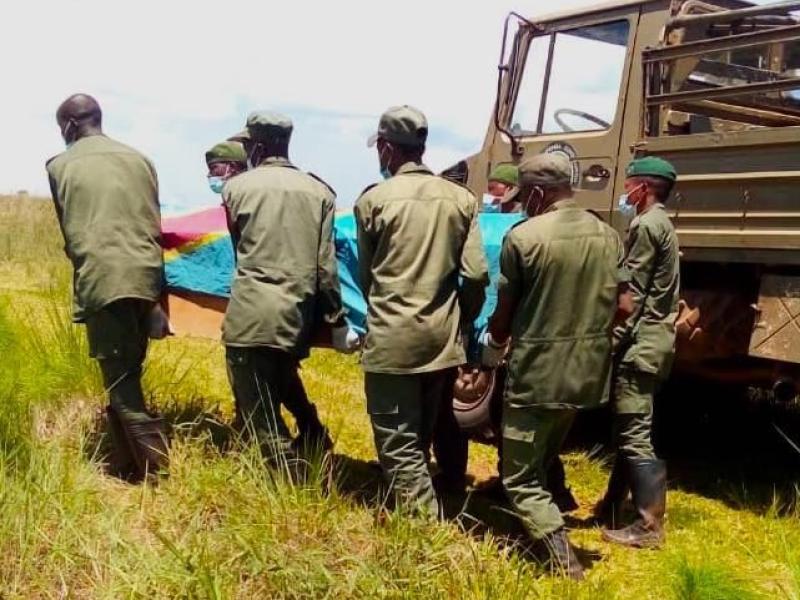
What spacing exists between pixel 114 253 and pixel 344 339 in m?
1.06

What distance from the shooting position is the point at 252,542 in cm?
337

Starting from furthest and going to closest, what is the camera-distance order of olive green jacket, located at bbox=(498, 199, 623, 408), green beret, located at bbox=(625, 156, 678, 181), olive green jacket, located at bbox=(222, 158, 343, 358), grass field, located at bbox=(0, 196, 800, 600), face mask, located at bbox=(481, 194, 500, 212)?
face mask, located at bbox=(481, 194, 500, 212)
green beret, located at bbox=(625, 156, 678, 181)
olive green jacket, located at bbox=(222, 158, 343, 358)
olive green jacket, located at bbox=(498, 199, 623, 408)
grass field, located at bbox=(0, 196, 800, 600)

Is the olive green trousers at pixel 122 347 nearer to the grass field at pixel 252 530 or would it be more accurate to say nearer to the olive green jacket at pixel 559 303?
the grass field at pixel 252 530

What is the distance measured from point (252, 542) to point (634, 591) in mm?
1497

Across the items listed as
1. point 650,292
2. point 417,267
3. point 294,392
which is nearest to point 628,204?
point 650,292

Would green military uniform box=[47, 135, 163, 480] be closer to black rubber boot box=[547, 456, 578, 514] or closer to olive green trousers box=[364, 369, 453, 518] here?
olive green trousers box=[364, 369, 453, 518]

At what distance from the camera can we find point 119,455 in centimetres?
446

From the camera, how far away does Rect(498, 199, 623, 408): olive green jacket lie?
3611 millimetres

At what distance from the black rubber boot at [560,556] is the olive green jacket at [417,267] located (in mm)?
767

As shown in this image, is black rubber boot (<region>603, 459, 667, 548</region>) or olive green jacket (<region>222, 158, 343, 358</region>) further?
black rubber boot (<region>603, 459, 667, 548</region>)

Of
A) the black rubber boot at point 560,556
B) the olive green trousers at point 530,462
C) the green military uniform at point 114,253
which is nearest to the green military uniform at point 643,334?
the olive green trousers at point 530,462

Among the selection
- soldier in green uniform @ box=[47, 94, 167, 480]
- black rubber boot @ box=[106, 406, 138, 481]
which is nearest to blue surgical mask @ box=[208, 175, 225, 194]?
soldier in green uniform @ box=[47, 94, 167, 480]

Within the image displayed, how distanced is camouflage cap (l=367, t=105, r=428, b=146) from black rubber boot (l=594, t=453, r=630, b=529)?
1.75 metres

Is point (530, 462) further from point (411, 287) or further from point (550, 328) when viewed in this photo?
point (411, 287)
